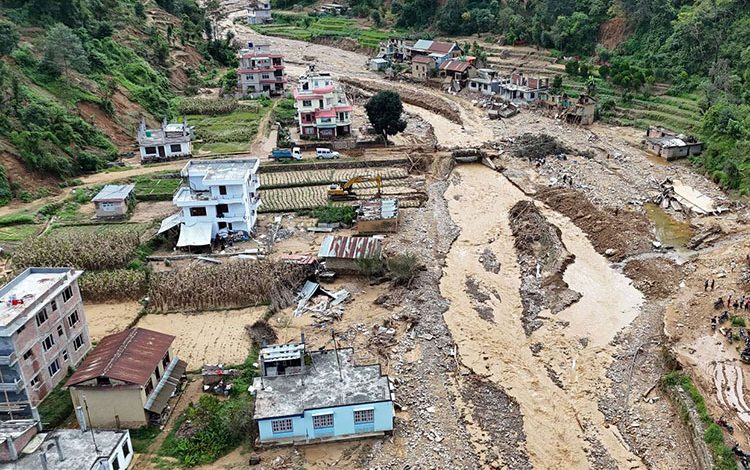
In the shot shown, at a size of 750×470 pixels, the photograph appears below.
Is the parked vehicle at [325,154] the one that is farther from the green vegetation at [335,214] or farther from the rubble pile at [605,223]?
the rubble pile at [605,223]

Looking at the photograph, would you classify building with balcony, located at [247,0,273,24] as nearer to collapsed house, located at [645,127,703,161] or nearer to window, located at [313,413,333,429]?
collapsed house, located at [645,127,703,161]

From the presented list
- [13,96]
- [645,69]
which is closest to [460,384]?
[13,96]

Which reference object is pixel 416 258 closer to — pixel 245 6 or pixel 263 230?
pixel 263 230

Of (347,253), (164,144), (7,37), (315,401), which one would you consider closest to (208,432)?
(315,401)

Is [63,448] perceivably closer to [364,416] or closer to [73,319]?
[73,319]

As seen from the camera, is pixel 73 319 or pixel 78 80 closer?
pixel 73 319

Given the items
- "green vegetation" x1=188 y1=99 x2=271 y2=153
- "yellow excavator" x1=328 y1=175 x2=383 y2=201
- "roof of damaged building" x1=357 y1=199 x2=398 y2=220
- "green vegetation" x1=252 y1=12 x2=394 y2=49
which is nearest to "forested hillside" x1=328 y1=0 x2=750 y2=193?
"green vegetation" x1=252 y1=12 x2=394 y2=49
